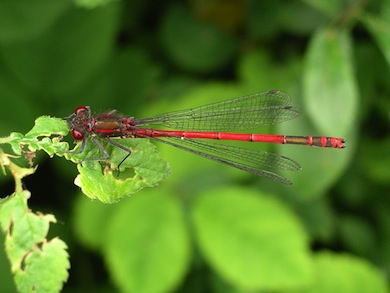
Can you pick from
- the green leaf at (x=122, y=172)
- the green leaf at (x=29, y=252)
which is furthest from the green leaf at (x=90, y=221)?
the green leaf at (x=29, y=252)

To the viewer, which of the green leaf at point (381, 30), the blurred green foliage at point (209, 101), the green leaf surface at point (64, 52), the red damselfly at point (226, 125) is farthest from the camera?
the green leaf surface at point (64, 52)

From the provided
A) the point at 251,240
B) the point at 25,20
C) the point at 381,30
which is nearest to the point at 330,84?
the point at 381,30

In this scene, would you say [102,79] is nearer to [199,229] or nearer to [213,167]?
[213,167]

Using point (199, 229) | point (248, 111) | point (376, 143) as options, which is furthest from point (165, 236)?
point (376, 143)

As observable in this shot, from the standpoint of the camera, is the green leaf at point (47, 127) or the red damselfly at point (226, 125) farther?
the red damselfly at point (226, 125)

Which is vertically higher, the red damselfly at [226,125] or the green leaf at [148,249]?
the red damselfly at [226,125]

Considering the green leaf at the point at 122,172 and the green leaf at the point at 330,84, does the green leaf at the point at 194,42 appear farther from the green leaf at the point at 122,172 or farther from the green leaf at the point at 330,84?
the green leaf at the point at 122,172

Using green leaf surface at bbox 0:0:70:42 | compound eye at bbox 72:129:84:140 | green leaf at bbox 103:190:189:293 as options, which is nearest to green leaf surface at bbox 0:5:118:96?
green leaf surface at bbox 0:0:70:42
